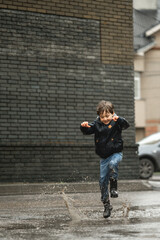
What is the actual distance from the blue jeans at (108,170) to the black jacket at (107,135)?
71 millimetres

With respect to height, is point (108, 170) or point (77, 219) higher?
point (108, 170)

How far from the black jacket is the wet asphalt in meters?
0.83

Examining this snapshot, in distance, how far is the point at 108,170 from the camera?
689 cm

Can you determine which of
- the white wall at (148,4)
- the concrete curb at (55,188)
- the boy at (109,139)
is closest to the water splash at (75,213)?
the boy at (109,139)

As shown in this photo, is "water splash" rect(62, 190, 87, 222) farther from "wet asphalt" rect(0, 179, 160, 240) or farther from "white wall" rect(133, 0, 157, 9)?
"white wall" rect(133, 0, 157, 9)

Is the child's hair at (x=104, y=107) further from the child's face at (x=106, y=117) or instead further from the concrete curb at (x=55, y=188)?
the concrete curb at (x=55, y=188)

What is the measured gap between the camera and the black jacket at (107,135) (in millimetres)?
6730

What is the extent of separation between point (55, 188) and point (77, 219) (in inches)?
175

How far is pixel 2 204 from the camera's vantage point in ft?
28.0

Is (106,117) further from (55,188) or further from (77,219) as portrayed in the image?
(55,188)

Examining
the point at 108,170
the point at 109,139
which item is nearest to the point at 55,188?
the point at 108,170

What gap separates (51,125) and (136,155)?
219cm

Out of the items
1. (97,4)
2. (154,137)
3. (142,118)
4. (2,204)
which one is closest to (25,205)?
(2,204)

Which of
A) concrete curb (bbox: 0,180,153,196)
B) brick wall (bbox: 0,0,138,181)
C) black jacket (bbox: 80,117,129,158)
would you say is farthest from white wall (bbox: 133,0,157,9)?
black jacket (bbox: 80,117,129,158)
